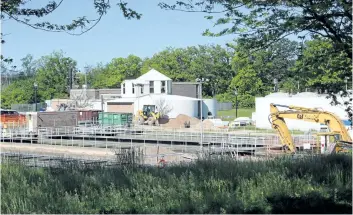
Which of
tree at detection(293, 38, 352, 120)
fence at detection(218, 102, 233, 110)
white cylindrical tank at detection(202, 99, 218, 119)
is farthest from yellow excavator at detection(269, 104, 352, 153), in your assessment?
fence at detection(218, 102, 233, 110)

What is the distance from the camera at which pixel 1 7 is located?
23.8 ft

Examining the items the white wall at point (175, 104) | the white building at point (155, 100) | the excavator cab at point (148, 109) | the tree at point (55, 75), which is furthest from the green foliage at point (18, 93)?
the excavator cab at point (148, 109)

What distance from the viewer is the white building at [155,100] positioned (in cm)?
6581

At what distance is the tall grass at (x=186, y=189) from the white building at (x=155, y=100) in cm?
5459

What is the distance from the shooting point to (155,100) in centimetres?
6538

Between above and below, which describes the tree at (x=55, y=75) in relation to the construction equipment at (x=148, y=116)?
above

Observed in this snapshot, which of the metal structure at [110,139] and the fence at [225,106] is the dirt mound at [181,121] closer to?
the metal structure at [110,139]

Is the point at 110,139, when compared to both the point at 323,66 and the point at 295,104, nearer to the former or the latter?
the point at 295,104

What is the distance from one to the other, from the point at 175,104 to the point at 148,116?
186 inches

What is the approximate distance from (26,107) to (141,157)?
72938mm

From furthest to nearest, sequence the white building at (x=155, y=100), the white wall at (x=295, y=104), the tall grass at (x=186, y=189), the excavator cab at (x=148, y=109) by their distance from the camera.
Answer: the white building at (x=155, y=100) < the excavator cab at (x=148, y=109) < the white wall at (x=295, y=104) < the tall grass at (x=186, y=189)

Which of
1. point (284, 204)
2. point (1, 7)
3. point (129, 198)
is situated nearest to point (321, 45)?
point (284, 204)

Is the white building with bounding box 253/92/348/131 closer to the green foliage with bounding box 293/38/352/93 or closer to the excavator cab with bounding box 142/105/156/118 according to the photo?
the excavator cab with bounding box 142/105/156/118

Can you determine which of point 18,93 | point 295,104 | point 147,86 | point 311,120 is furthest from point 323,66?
point 18,93
